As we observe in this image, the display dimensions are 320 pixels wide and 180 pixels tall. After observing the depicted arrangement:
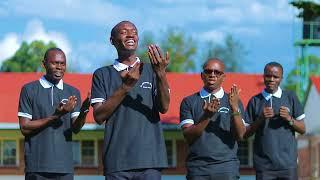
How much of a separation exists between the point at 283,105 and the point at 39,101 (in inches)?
116

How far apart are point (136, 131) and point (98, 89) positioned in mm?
493

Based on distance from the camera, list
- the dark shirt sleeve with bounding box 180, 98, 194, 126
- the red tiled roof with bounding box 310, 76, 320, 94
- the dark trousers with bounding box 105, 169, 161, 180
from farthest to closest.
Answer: the red tiled roof with bounding box 310, 76, 320, 94 → the dark shirt sleeve with bounding box 180, 98, 194, 126 → the dark trousers with bounding box 105, 169, 161, 180

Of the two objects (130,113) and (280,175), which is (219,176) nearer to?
(280,175)

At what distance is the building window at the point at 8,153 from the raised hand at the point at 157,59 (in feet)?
39.8

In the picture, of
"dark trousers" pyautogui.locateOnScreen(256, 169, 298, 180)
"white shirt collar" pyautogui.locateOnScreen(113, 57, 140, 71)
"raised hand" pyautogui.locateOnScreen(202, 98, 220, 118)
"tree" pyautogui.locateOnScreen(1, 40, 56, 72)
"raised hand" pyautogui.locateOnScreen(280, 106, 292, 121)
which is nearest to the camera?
"white shirt collar" pyautogui.locateOnScreen(113, 57, 140, 71)

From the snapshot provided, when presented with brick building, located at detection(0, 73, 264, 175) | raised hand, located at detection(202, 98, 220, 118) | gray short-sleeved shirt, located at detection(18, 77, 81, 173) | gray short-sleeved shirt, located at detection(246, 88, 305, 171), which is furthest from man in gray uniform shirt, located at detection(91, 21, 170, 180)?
brick building, located at detection(0, 73, 264, 175)

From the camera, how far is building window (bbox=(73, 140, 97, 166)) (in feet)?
55.9

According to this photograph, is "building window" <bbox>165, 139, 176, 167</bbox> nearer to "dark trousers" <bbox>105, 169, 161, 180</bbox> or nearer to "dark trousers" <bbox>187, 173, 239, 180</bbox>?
"dark trousers" <bbox>187, 173, 239, 180</bbox>

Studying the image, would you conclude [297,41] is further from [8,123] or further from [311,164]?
[8,123]

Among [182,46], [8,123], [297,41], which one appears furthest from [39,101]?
[182,46]

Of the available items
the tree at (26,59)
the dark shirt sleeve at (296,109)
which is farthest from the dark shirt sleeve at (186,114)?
the tree at (26,59)

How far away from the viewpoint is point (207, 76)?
284 inches

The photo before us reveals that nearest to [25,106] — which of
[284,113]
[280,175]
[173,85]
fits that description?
[284,113]

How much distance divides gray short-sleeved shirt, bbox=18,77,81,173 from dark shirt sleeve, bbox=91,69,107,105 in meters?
1.18
